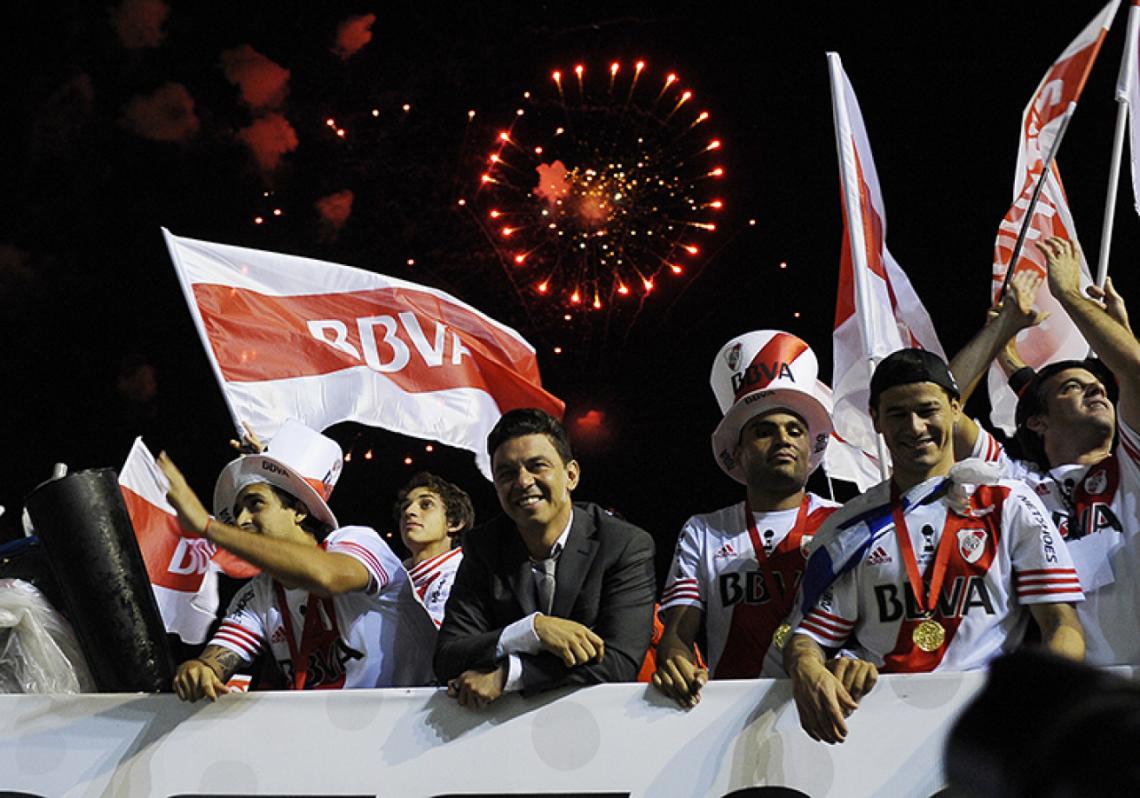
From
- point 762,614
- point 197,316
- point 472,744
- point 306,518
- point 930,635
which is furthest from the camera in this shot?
point 197,316

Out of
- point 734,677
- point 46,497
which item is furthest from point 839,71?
point 46,497

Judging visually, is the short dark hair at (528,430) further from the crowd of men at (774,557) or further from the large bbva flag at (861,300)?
the large bbva flag at (861,300)

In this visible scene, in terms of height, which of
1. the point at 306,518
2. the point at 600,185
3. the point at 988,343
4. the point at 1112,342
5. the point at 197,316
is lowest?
the point at 306,518

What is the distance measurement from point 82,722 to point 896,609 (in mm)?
2437

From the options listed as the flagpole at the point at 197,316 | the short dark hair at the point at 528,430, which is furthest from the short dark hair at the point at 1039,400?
the flagpole at the point at 197,316

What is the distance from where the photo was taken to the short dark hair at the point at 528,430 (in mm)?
4441

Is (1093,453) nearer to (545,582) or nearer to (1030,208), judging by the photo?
(1030,208)

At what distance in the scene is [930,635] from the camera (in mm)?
3643

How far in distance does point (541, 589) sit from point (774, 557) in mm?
744

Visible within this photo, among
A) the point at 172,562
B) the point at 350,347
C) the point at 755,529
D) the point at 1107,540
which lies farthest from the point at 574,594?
the point at 172,562

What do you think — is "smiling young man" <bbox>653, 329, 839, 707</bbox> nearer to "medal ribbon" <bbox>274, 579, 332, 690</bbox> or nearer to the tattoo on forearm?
"medal ribbon" <bbox>274, 579, 332, 690</bbox>

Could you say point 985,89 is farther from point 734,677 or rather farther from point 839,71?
point 734,677

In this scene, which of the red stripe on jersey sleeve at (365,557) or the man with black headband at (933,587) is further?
the red stripe on jersey sleeve at (365,557)

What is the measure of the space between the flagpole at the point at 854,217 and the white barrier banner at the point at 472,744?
6.00 feet
